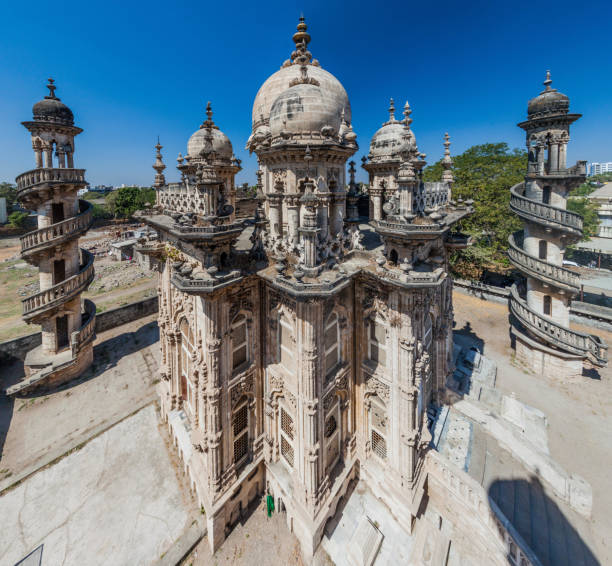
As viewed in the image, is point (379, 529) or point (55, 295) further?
point (55, 295)

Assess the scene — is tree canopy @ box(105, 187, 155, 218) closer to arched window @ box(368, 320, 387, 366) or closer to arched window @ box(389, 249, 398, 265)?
arched window @ box(368, 320, 387, 366)

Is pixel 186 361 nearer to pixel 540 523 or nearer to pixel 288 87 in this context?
pixel 288 87

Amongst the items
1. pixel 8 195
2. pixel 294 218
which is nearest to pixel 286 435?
pixel 294 218

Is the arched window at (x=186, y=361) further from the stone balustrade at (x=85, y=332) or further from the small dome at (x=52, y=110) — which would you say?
the small dome at (x=52, y=110)

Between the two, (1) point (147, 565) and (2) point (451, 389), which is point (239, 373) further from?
(2) point (451, 389)

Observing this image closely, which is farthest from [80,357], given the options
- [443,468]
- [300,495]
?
[443,468]

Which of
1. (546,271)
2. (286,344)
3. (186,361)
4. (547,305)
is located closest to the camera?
(286,344)
